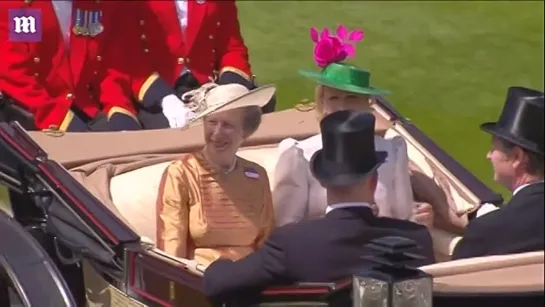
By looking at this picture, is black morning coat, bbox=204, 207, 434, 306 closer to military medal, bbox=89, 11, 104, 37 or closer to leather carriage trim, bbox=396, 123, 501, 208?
leather carriage trim, bbox=396, 123, 501, 208

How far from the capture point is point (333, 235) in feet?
11.8

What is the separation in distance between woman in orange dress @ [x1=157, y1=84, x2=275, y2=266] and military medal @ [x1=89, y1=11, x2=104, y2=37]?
116cm

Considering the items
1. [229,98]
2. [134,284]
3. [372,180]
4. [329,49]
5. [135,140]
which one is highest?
[329,49]

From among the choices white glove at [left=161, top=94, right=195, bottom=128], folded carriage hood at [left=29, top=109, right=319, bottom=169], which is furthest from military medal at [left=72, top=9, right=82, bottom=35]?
folded carriage hood at [left=29, top=109, right=319, bottom=169]

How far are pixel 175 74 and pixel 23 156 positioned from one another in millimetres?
1380

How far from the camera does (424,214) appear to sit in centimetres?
450

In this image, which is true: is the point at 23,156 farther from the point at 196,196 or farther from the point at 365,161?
the point at 365,161

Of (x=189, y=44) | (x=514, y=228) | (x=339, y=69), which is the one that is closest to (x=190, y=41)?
(x=189, y=44)

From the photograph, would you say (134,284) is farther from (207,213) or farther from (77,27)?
(77,27)

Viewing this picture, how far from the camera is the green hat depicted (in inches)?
169

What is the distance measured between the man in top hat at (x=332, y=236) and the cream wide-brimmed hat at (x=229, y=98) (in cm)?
56

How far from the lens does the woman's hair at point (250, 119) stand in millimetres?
4254

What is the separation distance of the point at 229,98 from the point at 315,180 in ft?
1.28

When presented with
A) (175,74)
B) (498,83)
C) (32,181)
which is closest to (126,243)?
(32,181)
